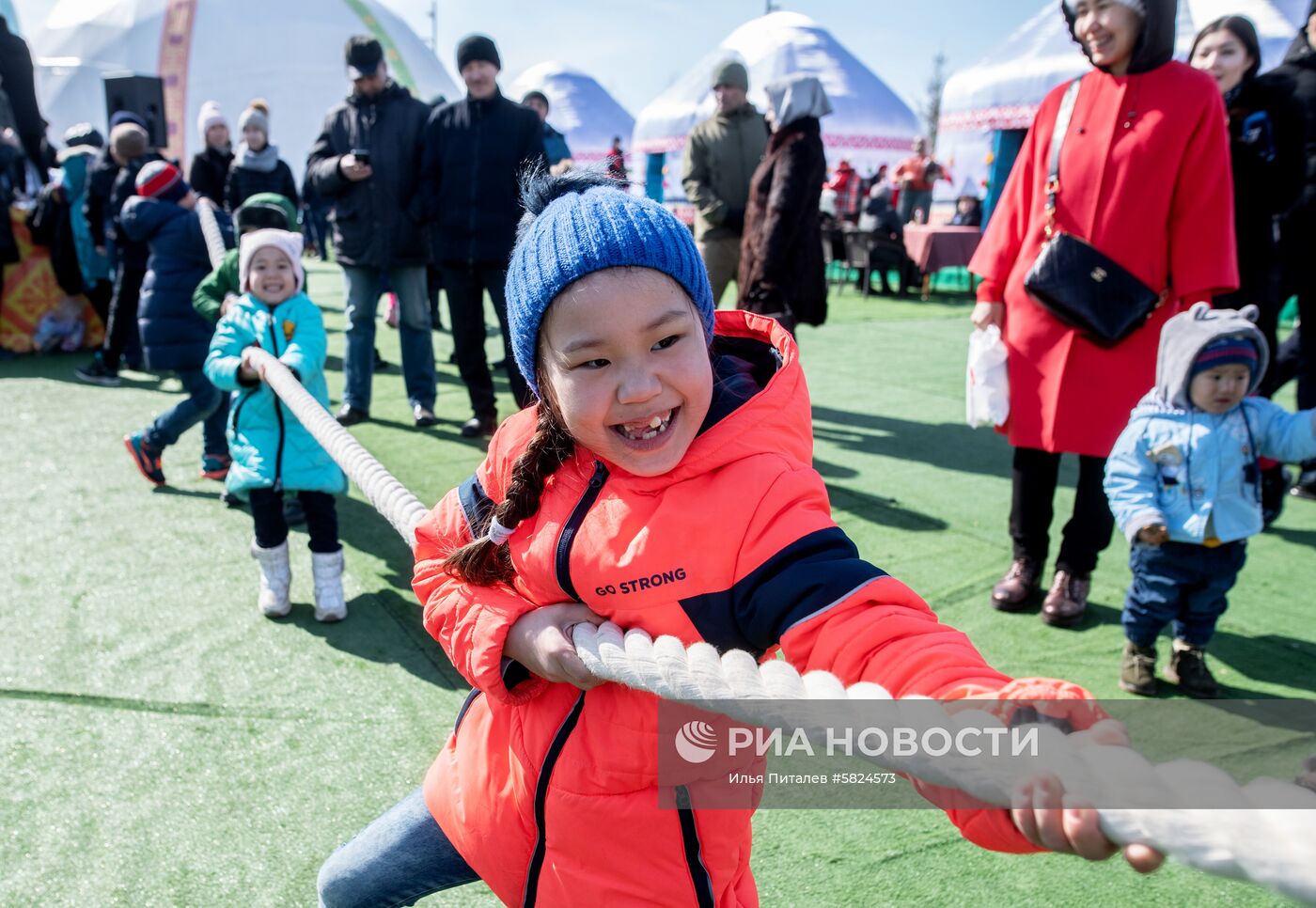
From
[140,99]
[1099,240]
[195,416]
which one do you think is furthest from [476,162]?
[140,99]

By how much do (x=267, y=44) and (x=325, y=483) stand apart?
97.6 feet

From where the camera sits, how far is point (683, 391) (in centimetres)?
121

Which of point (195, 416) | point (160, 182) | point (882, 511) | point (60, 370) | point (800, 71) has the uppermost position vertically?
point (800, 71)

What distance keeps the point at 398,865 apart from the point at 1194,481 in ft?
7.72

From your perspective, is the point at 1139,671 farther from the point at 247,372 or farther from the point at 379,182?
the point at 379,182

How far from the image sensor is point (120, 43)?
91.7 feet

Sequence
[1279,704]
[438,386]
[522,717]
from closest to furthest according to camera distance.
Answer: [522,717]
[1279,704]
[438,386]

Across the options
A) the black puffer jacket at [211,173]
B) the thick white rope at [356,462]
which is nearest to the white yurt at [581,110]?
the black puffer jacket at [211,173]

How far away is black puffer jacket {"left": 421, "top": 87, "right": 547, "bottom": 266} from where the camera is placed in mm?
4965

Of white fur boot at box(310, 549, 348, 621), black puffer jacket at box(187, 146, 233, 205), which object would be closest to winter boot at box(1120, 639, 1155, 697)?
white fur boot at box(310, 549, 348, 621)

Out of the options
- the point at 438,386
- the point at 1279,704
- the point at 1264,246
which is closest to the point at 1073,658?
the point at 1279,704

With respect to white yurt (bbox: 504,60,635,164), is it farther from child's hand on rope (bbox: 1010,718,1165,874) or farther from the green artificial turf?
child's hand on rope (bbox: 1010,718,1165,874)

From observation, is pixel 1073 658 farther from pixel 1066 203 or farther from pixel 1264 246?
pixel 1264 246

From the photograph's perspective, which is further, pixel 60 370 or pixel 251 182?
pixel 60 370
